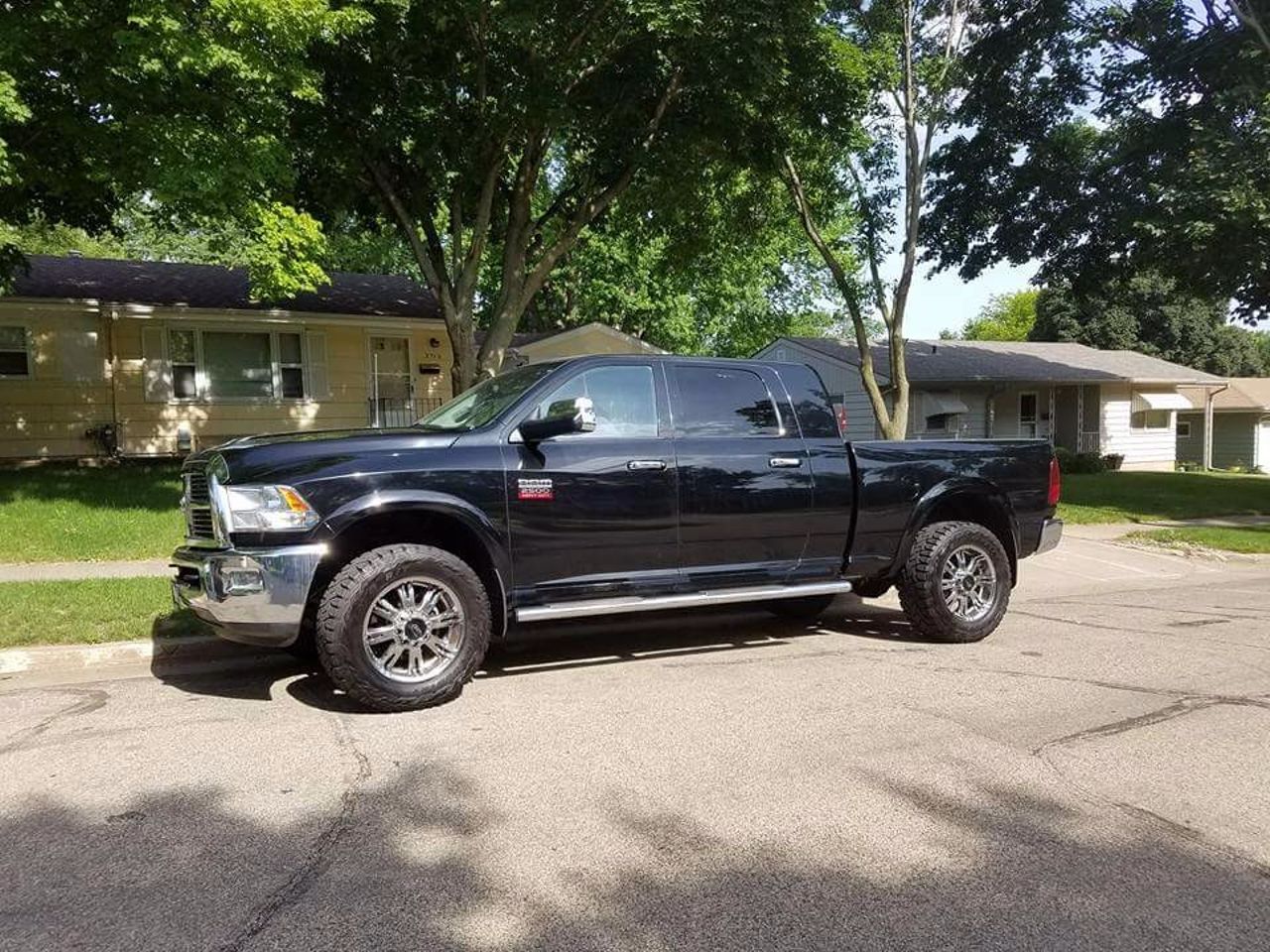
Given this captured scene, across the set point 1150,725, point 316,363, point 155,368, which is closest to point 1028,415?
point 316,363

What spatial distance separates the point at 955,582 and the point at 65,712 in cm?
594

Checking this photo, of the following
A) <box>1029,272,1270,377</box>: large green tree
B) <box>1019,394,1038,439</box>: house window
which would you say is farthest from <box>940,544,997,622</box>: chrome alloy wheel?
<box>1029,272,1270,377</box>: large green tree

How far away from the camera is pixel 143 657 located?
20.8 feet

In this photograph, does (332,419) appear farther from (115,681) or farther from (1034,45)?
(1034,45)

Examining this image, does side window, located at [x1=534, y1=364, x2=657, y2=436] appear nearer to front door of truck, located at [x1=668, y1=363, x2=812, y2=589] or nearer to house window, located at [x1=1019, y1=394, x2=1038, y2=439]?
front door of truck, located at [x1=668, y1=363, x2=812, y2=589]

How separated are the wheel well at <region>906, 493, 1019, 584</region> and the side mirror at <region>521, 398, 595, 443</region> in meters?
3.10

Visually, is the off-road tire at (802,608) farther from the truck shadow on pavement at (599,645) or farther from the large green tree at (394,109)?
the large green tree at (394,109)

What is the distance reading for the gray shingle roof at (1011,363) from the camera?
25.9 metres

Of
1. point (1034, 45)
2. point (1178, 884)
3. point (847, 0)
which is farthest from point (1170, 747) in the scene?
point (1034, 45)

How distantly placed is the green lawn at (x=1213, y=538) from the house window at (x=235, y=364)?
15628mm

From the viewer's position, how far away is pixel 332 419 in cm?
1905

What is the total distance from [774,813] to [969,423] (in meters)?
25.5

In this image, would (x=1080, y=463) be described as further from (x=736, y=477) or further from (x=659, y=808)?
(x=659, y=808)

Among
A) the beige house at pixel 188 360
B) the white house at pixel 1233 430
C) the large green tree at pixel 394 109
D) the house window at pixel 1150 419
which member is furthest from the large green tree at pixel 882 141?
the white house at pixel 1233 430
